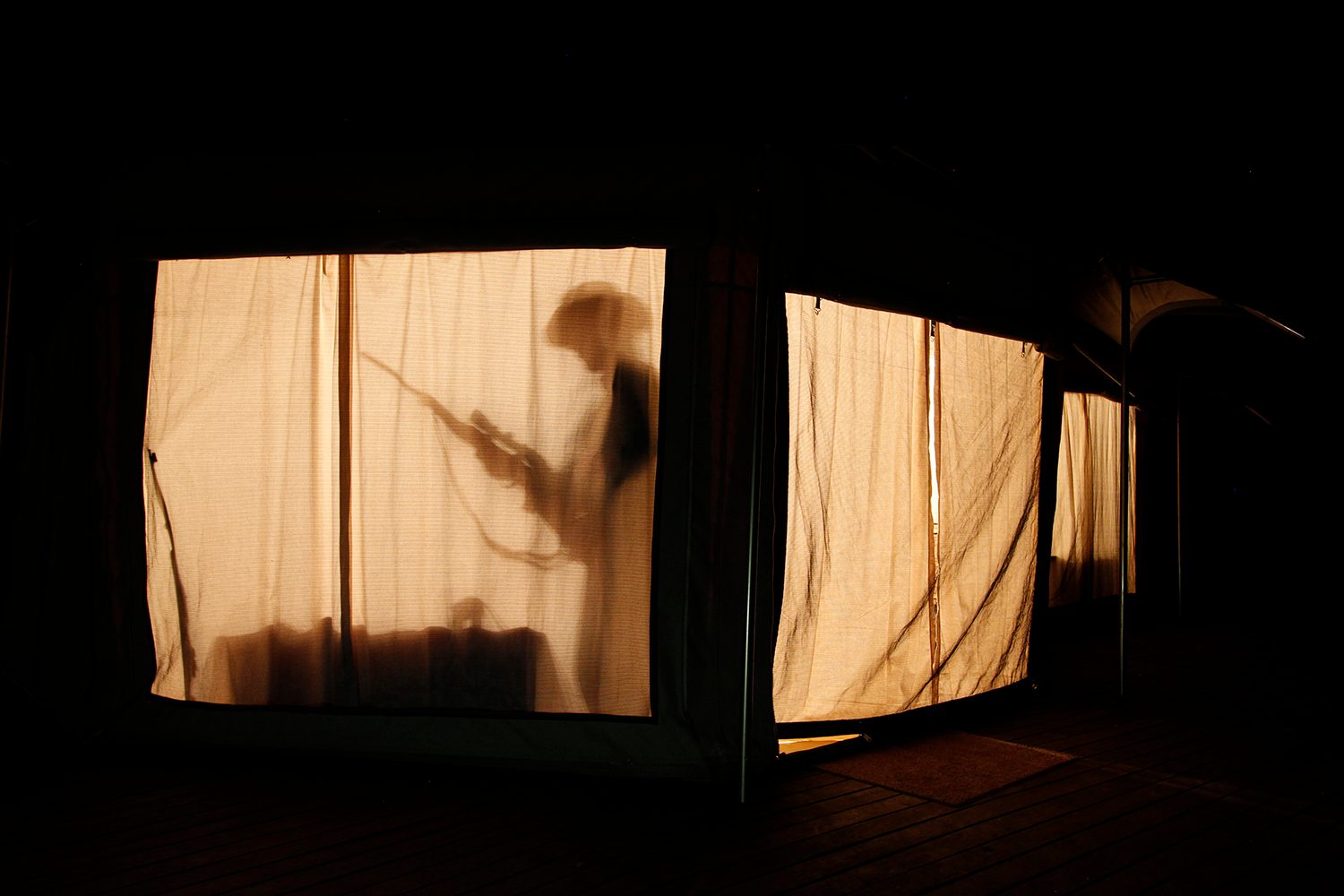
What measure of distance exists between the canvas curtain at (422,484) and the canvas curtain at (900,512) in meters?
0.66

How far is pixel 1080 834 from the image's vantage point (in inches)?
90.3

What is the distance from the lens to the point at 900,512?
3.19 metres

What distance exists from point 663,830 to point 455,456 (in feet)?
4.61

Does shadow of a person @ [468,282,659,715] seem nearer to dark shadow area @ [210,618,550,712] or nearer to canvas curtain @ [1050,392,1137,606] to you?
dark shadow area @ [210,618,550,712]

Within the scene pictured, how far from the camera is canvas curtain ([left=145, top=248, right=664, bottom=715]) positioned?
266cm

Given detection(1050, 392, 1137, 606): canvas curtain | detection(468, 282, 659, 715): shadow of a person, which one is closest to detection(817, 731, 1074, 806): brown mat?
detection(468, 282, 659, 715): shadow of a person

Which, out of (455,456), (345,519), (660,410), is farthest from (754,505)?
(345,519)

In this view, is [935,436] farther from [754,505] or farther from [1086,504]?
[1086,504]

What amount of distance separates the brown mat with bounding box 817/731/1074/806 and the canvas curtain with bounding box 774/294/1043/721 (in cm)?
18

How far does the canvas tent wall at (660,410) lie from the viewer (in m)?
2.63

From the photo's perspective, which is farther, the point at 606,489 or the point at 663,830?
the point at 606,489

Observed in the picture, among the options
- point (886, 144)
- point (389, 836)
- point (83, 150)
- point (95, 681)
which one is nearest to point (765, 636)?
point (389, 836)

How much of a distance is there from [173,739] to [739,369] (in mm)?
2488

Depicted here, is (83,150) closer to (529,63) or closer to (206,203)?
(206,203)
